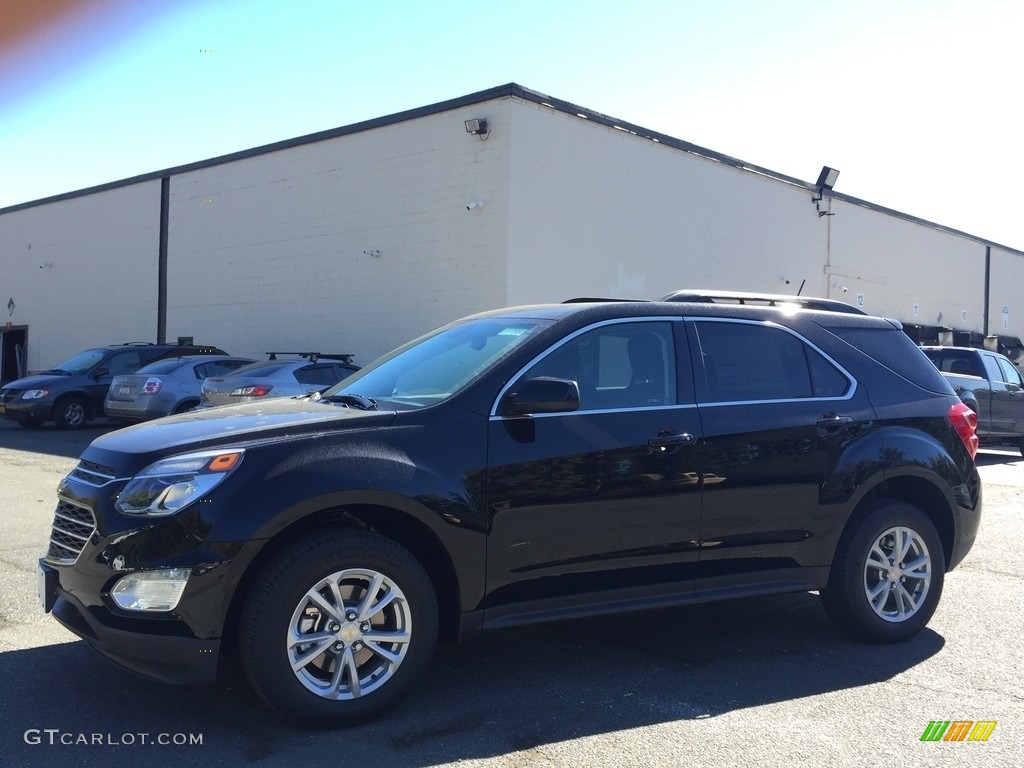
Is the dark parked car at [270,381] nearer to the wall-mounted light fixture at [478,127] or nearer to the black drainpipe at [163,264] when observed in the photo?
the wall-mounted light fixture at [478,127]

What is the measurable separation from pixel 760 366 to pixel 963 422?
58.6 inches

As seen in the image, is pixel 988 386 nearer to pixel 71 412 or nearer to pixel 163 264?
pixel 71 412

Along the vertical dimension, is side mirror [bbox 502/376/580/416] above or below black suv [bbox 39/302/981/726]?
above

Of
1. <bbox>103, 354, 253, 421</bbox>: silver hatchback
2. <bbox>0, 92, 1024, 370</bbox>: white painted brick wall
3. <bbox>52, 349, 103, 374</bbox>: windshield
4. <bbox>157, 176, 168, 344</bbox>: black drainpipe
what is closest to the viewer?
<bbox>103, 354, 253, 421</bbox>: silver hatchback

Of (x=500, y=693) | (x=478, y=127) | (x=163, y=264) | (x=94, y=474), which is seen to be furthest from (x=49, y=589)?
(x=163, y=264)

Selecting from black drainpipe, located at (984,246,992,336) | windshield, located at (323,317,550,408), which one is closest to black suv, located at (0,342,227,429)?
windshield, located at (323,317,550,408)

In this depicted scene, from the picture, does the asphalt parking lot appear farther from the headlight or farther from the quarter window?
the quarter window

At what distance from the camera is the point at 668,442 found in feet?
15.9

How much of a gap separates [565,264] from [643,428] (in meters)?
13.6

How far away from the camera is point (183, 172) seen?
23938 mm

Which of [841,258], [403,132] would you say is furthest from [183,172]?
[841,258]

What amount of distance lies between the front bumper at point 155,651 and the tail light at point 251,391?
1049 centimetres

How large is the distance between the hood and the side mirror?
0.56 meters

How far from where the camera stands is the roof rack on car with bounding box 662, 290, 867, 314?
5750 mm
